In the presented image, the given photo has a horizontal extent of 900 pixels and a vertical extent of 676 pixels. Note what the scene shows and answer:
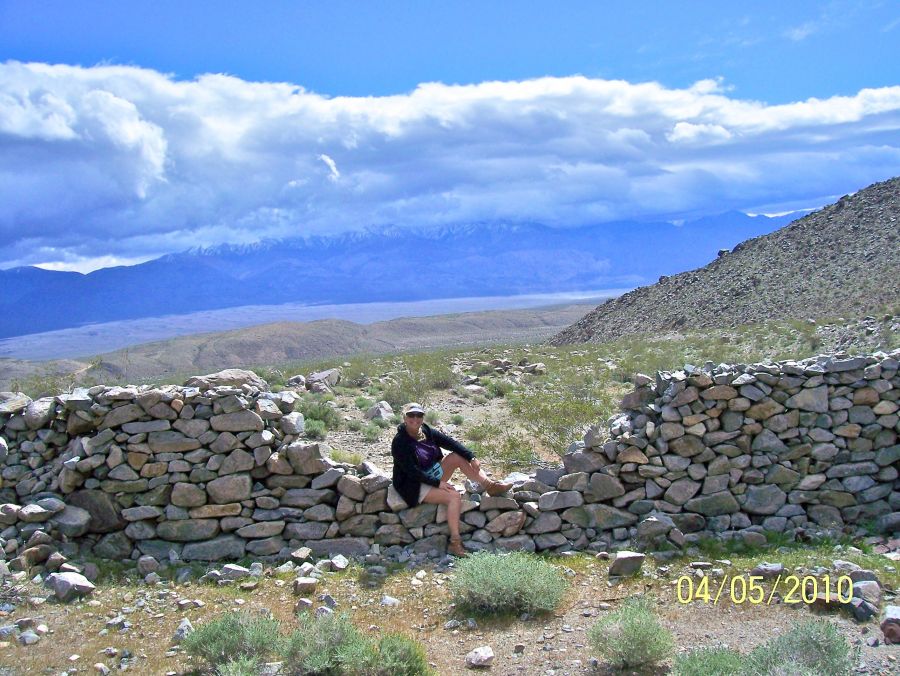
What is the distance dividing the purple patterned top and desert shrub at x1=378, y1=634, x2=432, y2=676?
3242 millimetres

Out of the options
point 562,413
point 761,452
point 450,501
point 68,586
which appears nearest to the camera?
point 68,586

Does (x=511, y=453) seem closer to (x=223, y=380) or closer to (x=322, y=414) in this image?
(x=322, y=414)

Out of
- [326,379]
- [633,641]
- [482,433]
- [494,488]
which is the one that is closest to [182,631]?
[494,488]

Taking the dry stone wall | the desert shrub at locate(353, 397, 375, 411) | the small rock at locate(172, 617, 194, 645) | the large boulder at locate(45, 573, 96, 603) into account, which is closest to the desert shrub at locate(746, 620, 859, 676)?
the dry stone wall

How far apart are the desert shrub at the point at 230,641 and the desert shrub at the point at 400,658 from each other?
1.04 metres

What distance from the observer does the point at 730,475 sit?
32.6ft

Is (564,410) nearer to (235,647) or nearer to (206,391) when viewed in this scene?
(206,391)

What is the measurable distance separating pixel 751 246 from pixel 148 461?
48196 millimetres

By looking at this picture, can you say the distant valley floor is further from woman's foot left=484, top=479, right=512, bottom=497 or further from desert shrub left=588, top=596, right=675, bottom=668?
desert shrub left=588, top=596, right=675, bottom=668

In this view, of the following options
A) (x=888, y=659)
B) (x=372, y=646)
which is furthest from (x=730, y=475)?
(x=372, y=646)

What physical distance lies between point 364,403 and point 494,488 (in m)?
9.93

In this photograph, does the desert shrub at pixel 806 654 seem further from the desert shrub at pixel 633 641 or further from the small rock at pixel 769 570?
the small rock at pixel 769 570

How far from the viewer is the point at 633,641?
653 cm

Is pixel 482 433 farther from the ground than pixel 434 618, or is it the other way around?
pixel 482 433
